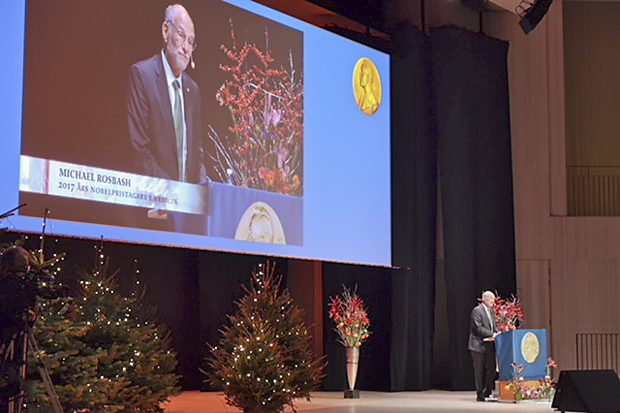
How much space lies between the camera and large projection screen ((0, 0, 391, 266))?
7707 mm

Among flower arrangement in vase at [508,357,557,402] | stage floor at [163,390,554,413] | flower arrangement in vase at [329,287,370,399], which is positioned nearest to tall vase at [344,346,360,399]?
flower arrangement in vase at [329,287,370,399]

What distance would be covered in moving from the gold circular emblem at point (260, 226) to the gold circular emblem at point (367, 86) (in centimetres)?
238

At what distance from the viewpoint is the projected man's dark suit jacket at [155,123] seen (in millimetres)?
Result: 8602

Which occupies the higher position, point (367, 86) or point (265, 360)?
point (367, 86)

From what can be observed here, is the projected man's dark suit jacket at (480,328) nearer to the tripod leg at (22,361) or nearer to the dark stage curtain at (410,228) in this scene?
the dark stage curtain at (410,228)

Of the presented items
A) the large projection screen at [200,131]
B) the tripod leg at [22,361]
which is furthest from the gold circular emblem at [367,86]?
the tripod leg at [22,361]

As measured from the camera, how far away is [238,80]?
989cm

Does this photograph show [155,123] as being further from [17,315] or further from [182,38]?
[17,315]

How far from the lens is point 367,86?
471 inches

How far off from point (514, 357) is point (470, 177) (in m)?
3.33

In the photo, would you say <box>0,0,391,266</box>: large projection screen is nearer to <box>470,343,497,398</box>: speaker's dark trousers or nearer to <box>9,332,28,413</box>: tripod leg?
<box>470,343,497,398</box>: speaker's dark trousers

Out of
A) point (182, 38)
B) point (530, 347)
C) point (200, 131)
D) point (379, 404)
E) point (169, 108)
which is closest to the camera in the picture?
point (169, 108)

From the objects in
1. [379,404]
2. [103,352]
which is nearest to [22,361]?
[103,352]

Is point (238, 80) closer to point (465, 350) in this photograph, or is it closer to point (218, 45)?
point (218, 45)
